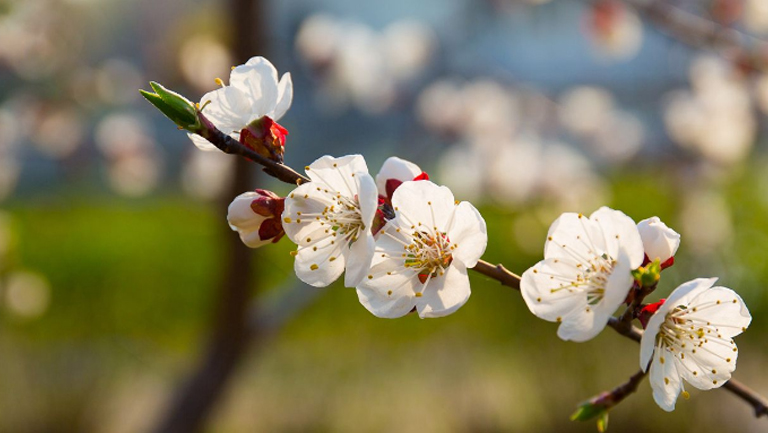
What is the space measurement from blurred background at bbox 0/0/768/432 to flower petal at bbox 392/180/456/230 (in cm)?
96

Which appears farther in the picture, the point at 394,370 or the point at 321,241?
the point at 394,370

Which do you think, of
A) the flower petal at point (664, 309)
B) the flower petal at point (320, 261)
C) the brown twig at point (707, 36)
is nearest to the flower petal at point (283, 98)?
the flower petal at point (320, 261)

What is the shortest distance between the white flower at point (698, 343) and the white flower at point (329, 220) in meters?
0.24

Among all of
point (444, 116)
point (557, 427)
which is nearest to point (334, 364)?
point (557, 427)

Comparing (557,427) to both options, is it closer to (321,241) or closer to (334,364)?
(334,364)

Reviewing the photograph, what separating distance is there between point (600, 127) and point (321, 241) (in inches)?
104

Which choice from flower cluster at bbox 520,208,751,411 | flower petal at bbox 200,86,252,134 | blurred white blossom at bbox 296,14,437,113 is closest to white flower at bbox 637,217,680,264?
flower cluster at bbox 520,208,751,411

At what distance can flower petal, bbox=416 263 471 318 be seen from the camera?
51 cm

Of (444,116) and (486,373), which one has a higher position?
(444,116)

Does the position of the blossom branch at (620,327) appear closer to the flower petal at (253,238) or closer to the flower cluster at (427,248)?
the flower cluster at (427,248)

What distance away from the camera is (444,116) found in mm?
2527

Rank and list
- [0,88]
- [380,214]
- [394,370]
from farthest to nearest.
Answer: [394,370] → [0,88] → [380,214]

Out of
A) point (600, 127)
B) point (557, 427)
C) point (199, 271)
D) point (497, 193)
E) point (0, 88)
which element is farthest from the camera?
point (199, 271)

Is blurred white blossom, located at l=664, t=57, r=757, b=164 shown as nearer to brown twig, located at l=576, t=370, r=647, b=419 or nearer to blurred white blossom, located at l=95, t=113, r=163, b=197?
brown twig, located at l=576, t=370, r=647, b=419
